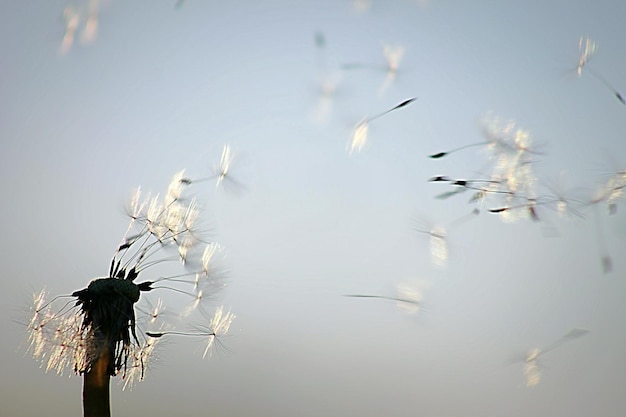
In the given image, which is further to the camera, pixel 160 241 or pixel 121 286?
pixel 160 241

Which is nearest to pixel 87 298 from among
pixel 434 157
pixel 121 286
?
pixel 121 286

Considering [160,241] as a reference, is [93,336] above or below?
below

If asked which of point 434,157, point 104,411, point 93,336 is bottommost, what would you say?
point 104,411

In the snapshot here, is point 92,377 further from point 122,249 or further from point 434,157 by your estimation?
point 434,157

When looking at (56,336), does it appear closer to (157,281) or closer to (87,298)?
(87,298)

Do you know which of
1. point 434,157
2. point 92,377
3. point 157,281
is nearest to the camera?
point 434,157

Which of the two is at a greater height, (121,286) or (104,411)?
(121,286)

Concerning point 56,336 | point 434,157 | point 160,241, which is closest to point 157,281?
point 160,241

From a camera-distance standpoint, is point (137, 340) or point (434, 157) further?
point (137, 340)

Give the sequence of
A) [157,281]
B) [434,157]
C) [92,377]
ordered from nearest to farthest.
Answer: [434,157]
[92,377]
[157,281]
